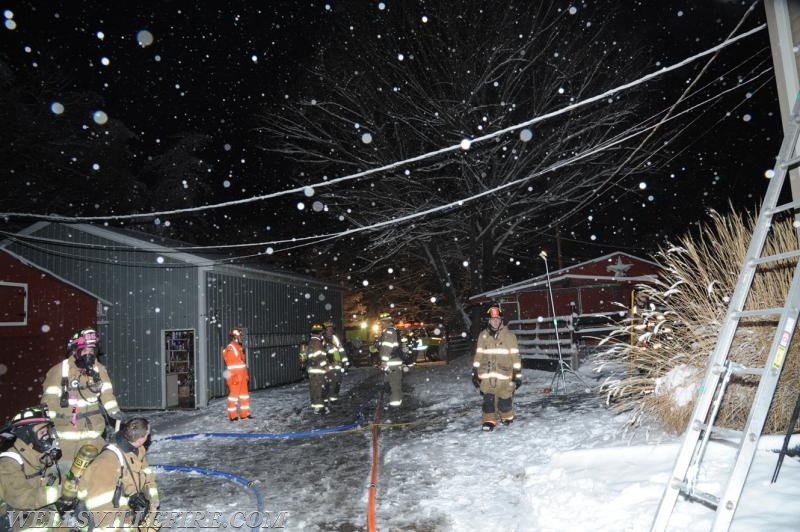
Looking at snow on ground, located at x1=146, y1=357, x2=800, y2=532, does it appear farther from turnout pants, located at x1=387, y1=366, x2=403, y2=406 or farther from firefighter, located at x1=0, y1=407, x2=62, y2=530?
firefighter, located at x1=0, y1=407, x2=62, y2=530

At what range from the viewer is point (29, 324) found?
13578 mm

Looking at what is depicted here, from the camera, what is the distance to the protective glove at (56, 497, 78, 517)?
177 inches

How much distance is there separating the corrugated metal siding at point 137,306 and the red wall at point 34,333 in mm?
1059

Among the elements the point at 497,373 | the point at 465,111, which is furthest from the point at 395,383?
the point at 465,111

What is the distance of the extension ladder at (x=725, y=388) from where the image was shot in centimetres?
321

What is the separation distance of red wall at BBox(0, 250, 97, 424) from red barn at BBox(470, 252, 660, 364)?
1256 centimetres

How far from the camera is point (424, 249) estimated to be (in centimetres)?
2280

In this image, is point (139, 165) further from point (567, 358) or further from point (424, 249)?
point (567, 358)

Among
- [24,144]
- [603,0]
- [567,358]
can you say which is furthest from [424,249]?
[24,144]

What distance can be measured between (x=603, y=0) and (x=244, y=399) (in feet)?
51.9

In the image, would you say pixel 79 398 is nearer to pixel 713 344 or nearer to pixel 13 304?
pixel 713 344

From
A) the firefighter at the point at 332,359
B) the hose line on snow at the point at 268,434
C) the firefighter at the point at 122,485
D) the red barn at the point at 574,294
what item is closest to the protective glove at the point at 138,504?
the firefighter at the point at 122,485

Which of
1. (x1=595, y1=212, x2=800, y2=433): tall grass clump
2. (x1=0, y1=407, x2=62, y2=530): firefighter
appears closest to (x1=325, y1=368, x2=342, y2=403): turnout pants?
(x1=595, y1=212, x2=800, y2=433): tall grass clump

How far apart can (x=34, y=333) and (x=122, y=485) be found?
11.7 metres
